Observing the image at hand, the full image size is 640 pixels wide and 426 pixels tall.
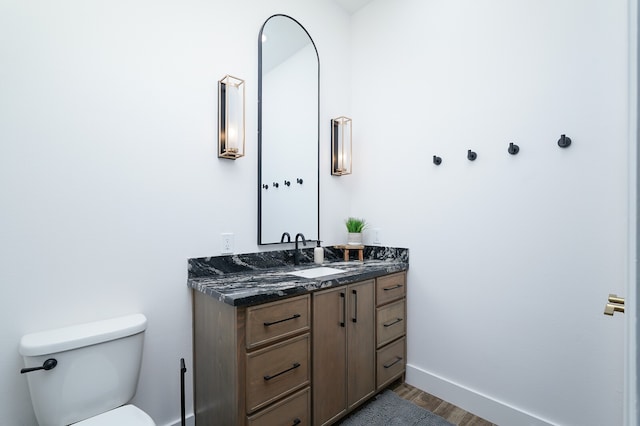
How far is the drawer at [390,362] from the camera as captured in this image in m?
2.09

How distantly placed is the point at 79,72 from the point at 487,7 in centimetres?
230

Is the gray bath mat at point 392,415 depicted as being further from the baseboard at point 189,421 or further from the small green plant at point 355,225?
the small green plant at point 355,225

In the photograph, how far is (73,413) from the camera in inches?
48.6

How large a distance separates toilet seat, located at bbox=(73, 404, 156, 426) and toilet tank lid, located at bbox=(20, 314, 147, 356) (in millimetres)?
285

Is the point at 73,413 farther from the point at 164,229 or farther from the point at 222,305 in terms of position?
the point at 164,229

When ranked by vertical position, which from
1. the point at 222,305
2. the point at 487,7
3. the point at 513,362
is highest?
the point at 487,7

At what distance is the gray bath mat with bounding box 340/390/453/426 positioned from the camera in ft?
6.10

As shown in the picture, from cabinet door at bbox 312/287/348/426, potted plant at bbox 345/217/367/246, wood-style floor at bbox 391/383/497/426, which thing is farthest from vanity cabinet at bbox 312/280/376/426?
potted plant at bbox 345/217/367/246

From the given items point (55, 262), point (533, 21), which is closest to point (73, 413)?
Result: point (55, 262)

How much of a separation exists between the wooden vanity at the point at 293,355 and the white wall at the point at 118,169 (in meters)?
0.28

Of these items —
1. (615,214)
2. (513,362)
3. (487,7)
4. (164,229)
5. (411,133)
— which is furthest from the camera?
(411,133)

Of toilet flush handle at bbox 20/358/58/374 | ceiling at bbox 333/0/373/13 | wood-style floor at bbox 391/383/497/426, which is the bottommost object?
wood-style floor at bbox 391/383/497/426

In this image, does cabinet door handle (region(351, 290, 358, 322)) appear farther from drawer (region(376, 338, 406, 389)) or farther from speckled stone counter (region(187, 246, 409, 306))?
drawer (region(376, 338, 406, 389))

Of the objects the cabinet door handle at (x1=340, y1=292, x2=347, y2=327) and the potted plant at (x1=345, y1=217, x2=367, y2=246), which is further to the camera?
the potted plant at (x1=345, y1=217, x2=367, y2=246)
